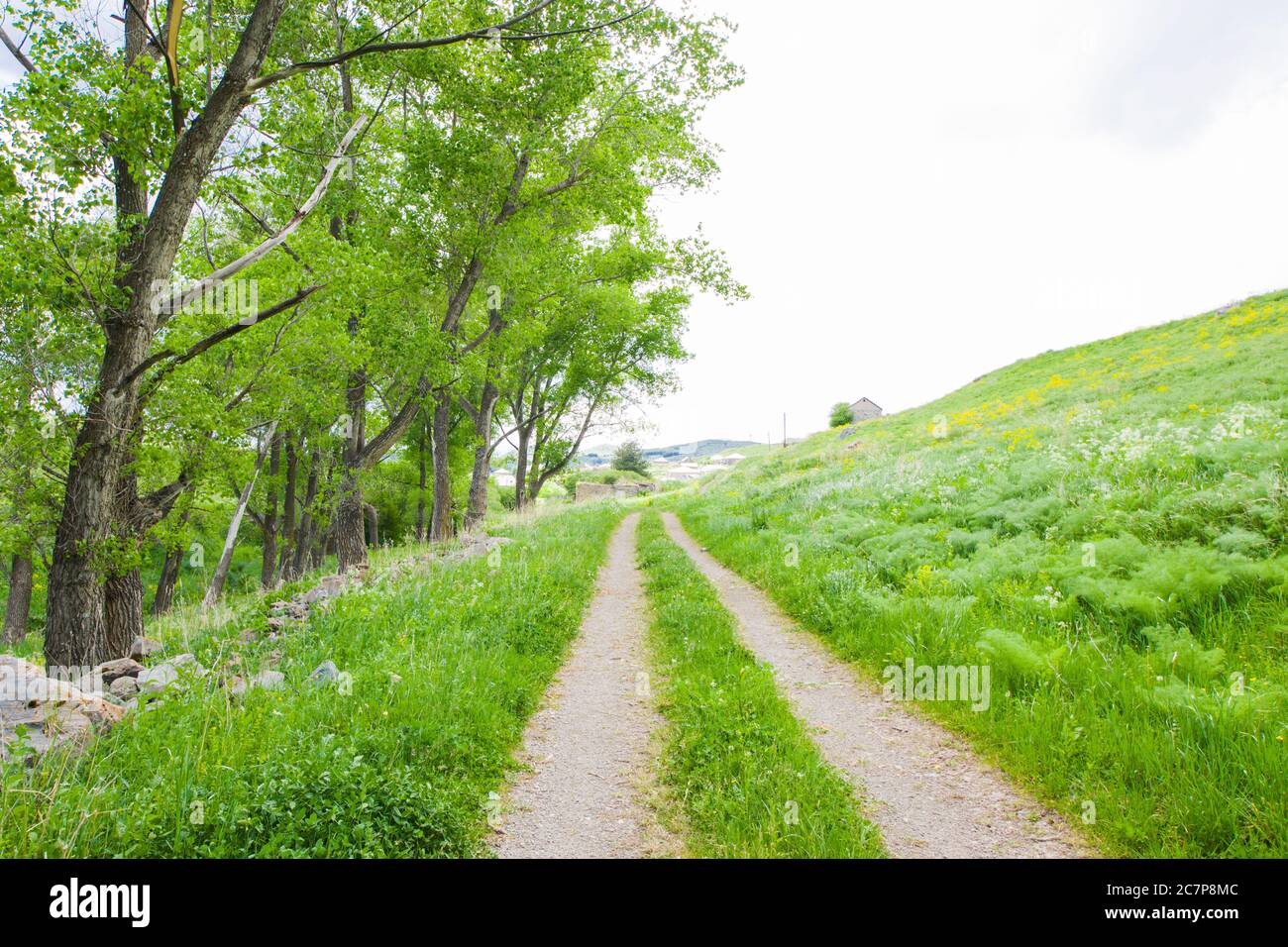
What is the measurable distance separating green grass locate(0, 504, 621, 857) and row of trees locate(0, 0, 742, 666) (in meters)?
Answer: 4.58

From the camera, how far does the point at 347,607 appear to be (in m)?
8.27

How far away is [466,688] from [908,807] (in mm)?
4181

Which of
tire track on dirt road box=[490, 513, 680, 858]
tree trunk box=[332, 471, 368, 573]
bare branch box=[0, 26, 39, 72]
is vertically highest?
bare branch box=[0, 26, 39, 72]

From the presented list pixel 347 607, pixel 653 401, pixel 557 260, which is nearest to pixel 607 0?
pixel 557 260

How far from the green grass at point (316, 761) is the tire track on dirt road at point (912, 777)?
3035 millimetres

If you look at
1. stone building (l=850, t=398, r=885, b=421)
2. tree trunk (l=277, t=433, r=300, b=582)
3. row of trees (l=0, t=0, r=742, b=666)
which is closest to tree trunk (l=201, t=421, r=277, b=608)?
row of trees (l=0, t=0, r=742, b=666)

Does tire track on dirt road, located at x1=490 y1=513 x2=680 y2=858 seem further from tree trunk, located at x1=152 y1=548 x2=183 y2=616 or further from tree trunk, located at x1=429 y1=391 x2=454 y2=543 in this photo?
tree trunk, located at x1=152 y1=548 x2=183 y2=616

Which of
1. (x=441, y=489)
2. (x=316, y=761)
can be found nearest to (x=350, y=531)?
(x=441, y=489)

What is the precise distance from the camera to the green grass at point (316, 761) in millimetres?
3518

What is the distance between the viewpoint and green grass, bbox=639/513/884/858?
13.0ft

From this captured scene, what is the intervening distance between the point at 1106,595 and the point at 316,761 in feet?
25.4

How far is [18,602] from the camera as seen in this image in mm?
21156

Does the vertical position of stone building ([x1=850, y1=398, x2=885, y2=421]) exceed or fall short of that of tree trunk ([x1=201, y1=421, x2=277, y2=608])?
it exceeds it
